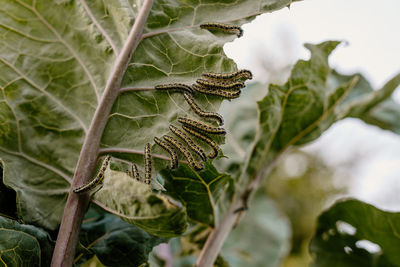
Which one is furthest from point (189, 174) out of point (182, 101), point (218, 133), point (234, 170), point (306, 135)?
point (234, 170)

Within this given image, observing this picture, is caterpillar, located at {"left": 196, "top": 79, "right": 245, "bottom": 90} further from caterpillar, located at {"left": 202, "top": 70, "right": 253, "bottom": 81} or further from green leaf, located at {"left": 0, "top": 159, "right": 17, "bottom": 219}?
green leaf, located at {"left": 0, "top": 159, "right": 17, "bottom": 219}

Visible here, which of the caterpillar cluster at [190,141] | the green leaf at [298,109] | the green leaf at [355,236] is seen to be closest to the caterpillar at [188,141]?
the caterpillar cluster at [190,141]

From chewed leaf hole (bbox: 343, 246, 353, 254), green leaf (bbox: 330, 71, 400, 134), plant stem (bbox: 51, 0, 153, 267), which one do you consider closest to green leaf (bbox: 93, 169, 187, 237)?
plant stem (bbox: 51, 0, 153, 267)

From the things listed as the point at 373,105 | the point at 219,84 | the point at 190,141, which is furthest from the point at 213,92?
the point at 373,105

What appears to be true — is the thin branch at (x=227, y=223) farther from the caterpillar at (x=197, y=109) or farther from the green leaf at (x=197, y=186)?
the caterpillar at (x=197, y=109)

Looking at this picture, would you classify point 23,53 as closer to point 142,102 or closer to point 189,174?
point 142,102
